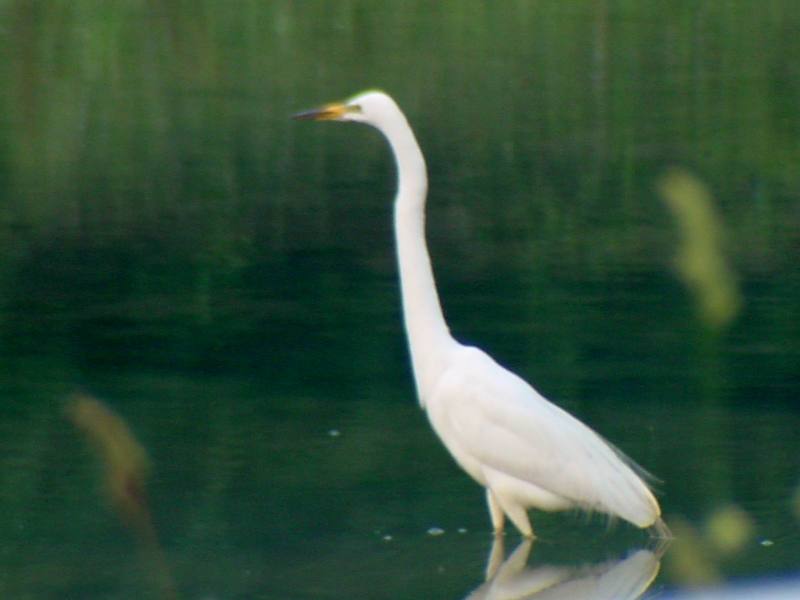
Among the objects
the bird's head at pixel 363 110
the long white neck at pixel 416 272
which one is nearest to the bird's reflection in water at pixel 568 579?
the long white neck at pixel 416 272

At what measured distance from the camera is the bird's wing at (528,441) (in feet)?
12.0

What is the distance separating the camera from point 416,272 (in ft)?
12.9

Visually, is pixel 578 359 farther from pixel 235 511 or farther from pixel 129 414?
pixel 235 511

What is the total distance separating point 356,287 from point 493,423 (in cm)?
297

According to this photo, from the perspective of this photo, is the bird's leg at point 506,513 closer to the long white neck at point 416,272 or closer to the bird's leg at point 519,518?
the bird's leg at point 519,518

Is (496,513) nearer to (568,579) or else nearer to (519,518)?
(519,518)

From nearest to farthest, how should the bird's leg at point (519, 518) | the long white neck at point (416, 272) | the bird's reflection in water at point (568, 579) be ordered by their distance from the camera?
the bird's reflection in water at point (568, 579) < the bird's leg at point (519, 518) < the long white neck at point (416, 272)

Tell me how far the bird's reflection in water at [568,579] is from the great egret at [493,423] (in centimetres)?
10

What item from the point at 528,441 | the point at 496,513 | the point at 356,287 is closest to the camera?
the point at 528,441

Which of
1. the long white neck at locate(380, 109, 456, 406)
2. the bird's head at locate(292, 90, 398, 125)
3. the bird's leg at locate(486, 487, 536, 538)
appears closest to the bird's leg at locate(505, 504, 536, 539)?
the bird's leg at locate(486, 487, 536, 538)

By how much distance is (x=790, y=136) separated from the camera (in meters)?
10.2

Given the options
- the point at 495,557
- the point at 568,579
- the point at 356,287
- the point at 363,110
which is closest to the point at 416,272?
the point at 363,110

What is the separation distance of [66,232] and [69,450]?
128 inches

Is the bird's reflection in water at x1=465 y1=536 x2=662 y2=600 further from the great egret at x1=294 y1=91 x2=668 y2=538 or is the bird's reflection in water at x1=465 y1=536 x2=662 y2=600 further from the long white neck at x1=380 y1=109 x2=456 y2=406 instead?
the long white neck at x1=380 y1=109 x2=456 y2=406
